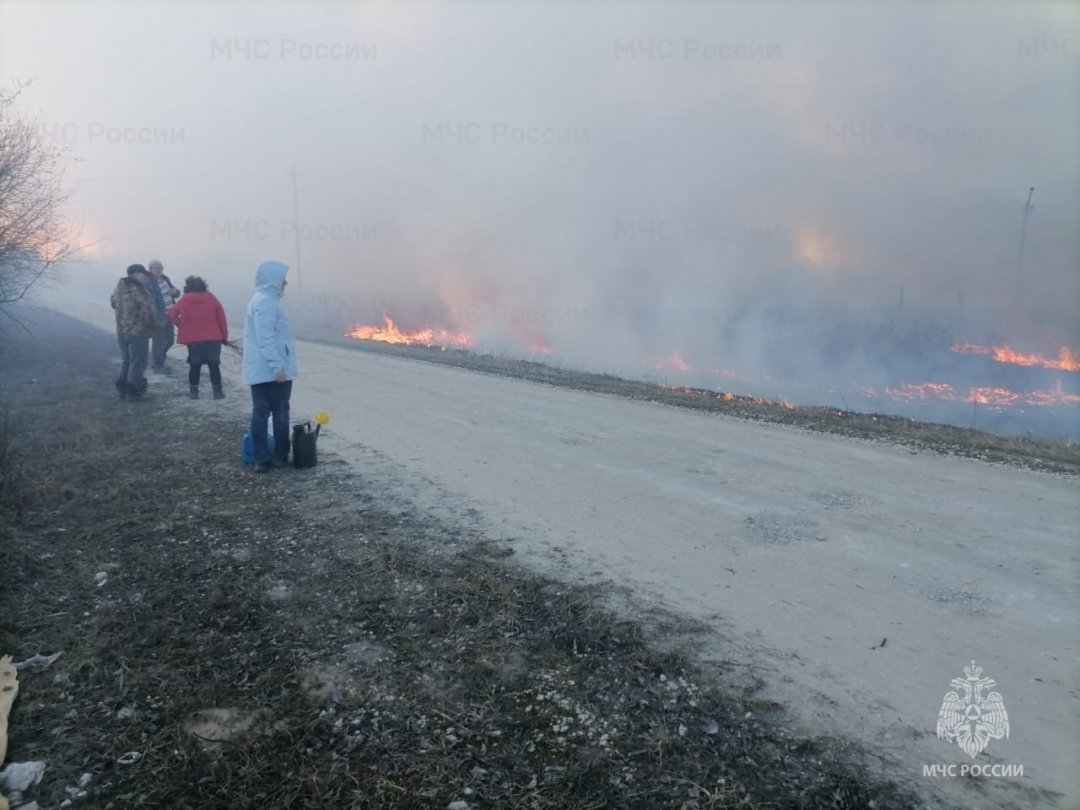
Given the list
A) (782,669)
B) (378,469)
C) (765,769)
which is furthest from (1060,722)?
(378,469)

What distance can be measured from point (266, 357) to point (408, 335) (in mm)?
16507

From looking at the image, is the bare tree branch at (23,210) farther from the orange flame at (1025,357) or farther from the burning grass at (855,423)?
the orange flame at (1025,357)

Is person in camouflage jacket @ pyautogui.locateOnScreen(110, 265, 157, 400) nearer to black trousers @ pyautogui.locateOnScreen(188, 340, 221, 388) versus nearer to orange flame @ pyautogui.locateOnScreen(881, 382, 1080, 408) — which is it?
black trousers @ pyautogui.locateOnScreen(188, 340, 221, 388)

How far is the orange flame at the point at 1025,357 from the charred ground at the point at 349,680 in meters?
27.3

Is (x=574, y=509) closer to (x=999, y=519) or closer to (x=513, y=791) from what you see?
(x=513, y=791)

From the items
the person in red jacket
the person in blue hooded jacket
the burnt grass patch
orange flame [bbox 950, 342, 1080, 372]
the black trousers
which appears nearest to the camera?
the burnt grass patch

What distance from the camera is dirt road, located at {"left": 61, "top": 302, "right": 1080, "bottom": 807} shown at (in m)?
2.92

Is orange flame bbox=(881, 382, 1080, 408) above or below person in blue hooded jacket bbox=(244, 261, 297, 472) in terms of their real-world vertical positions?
below

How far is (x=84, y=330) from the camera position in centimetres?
1773

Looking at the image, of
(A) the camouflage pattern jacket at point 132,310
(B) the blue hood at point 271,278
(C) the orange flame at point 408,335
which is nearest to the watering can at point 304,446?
(B) the blue hood at point 271,278

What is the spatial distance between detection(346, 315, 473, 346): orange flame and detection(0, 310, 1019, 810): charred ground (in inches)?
634

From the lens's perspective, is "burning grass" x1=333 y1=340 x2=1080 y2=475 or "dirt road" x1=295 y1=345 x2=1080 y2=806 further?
"burning grass" x1=333 y1=340 x2=1080 y2=475

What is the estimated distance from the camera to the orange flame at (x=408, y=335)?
21078mm

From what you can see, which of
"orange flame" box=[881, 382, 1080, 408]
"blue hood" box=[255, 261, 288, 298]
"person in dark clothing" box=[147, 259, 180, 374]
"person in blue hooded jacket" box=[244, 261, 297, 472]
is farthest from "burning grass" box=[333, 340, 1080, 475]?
"orange flame" box=[881, 382, 1080, 408]
